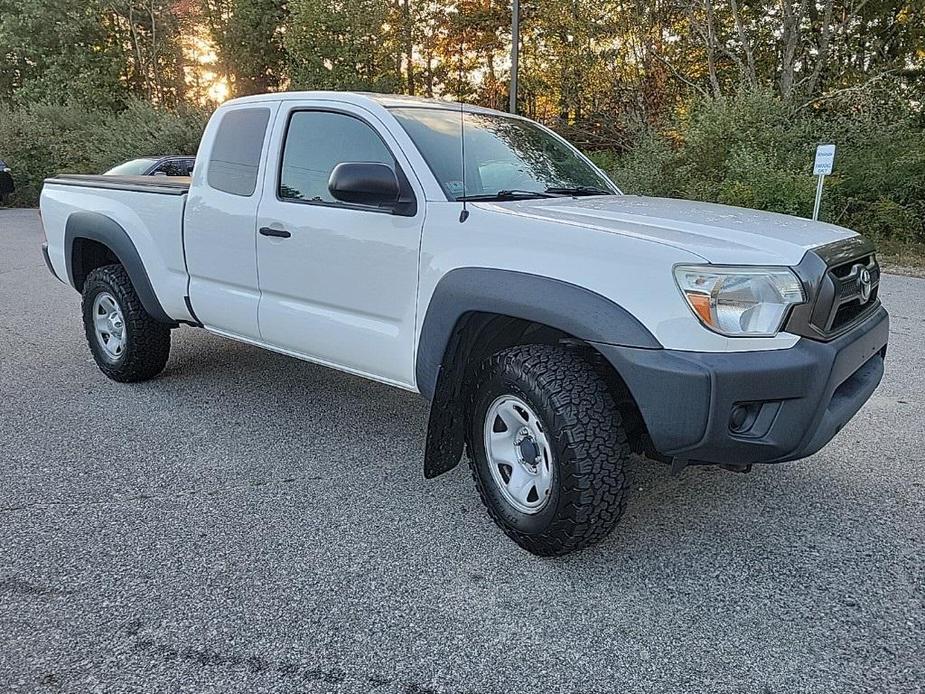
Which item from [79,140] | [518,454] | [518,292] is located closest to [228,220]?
[518,292]

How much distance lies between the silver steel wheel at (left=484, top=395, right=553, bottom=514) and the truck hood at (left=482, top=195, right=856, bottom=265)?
78 centimetres

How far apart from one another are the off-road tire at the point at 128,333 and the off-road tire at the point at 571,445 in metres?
2.96

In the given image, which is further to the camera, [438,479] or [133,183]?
[133,183]

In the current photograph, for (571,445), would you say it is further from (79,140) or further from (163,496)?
(79,140)

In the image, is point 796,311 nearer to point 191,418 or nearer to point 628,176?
point 191,418

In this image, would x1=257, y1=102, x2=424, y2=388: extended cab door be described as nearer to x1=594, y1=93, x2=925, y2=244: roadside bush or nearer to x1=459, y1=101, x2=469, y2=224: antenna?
x1=459, y1=101, x2=469, y2=224: antenna

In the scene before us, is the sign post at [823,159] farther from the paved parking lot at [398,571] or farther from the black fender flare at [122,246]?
the black fender flare at [122,246]

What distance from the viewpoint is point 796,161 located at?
487 inches

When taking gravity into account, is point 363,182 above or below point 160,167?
above

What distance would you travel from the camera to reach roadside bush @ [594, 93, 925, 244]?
11.8 metres

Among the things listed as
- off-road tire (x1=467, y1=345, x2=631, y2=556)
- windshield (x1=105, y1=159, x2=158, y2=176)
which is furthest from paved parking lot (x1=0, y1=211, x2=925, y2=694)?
windshield (x1=105, y1=159, x2=158, y2=176)

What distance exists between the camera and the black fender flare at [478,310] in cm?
254

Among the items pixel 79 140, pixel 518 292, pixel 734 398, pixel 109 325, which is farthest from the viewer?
pixel 79 140

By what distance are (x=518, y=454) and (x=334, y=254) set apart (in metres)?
1.34
